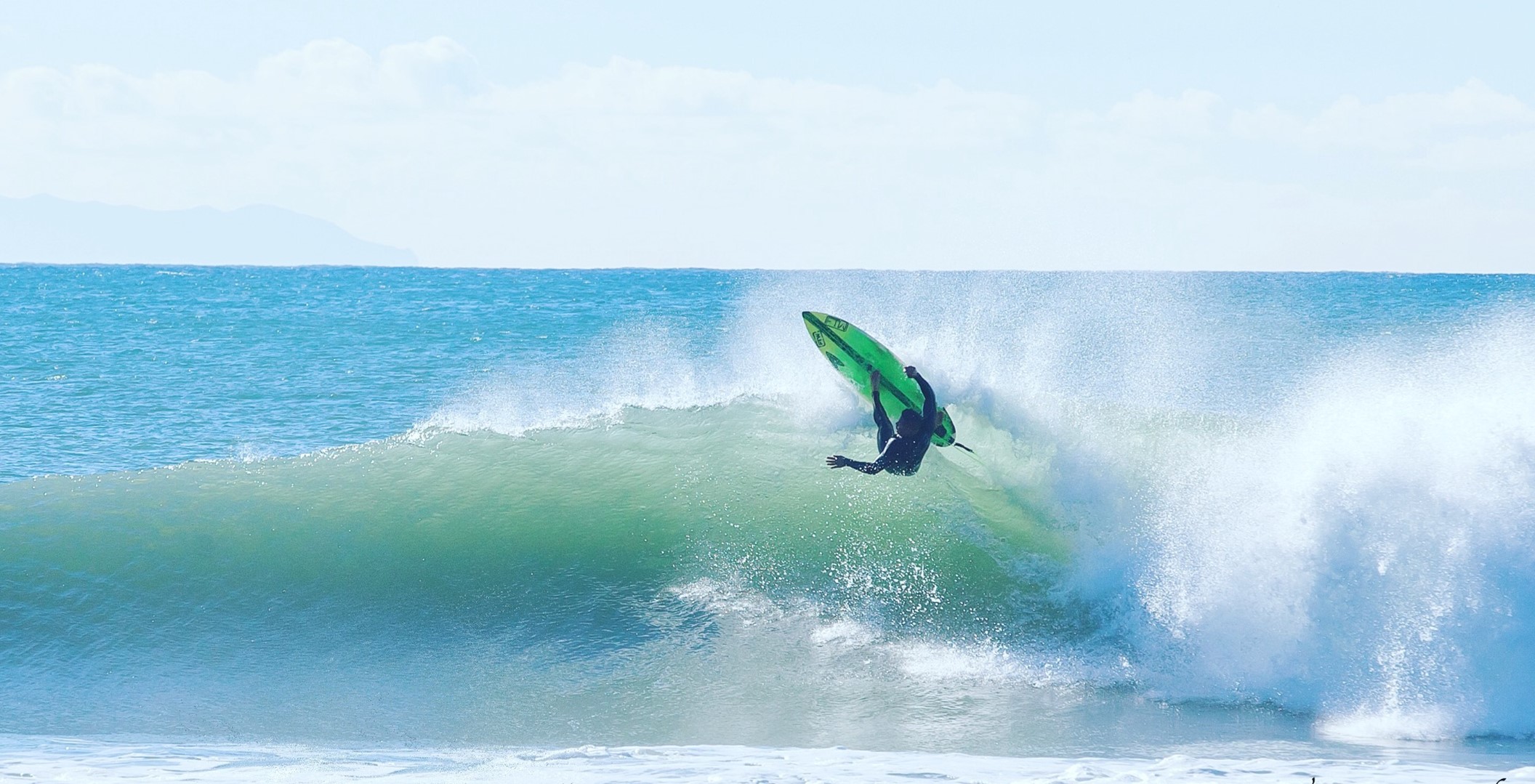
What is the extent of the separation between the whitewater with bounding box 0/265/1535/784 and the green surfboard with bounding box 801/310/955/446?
87 cm

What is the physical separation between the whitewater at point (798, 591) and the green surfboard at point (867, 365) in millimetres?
872

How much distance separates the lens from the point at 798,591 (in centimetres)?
980

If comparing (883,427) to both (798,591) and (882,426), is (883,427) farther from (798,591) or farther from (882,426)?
(798,591)

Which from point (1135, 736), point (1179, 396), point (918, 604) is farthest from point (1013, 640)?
point (1179, 396)

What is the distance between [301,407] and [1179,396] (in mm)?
14972

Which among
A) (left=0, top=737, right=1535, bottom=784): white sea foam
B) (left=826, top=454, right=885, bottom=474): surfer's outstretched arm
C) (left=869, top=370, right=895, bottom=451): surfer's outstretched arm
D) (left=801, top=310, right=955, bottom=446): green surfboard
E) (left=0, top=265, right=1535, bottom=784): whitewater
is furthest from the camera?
(left=801, top=310, right=955, bottom=446): green surfboard

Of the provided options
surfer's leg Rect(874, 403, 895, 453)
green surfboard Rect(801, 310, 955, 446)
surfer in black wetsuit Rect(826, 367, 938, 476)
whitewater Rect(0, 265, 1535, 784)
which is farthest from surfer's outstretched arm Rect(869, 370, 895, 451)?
whitewater Rect(0, 265, 1535, 784)

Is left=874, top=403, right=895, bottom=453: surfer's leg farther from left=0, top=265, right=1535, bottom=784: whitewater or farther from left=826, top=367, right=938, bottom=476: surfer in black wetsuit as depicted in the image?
left=0, top=265, right=1535, bottom=784: whitewater

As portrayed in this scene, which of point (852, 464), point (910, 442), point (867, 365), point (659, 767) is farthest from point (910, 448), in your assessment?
point (659, 767)

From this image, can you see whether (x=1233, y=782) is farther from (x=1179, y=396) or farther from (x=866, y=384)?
(x=1179, y=396)

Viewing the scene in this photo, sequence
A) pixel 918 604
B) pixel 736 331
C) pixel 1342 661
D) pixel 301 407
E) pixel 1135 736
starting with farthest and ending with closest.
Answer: pixel 736 331, pixel 301 407, pixel 918 604, pixel 1342 661, pixel 1135 736

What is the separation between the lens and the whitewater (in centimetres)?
720

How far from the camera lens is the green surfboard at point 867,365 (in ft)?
35.2

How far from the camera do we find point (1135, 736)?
729 centimetres
